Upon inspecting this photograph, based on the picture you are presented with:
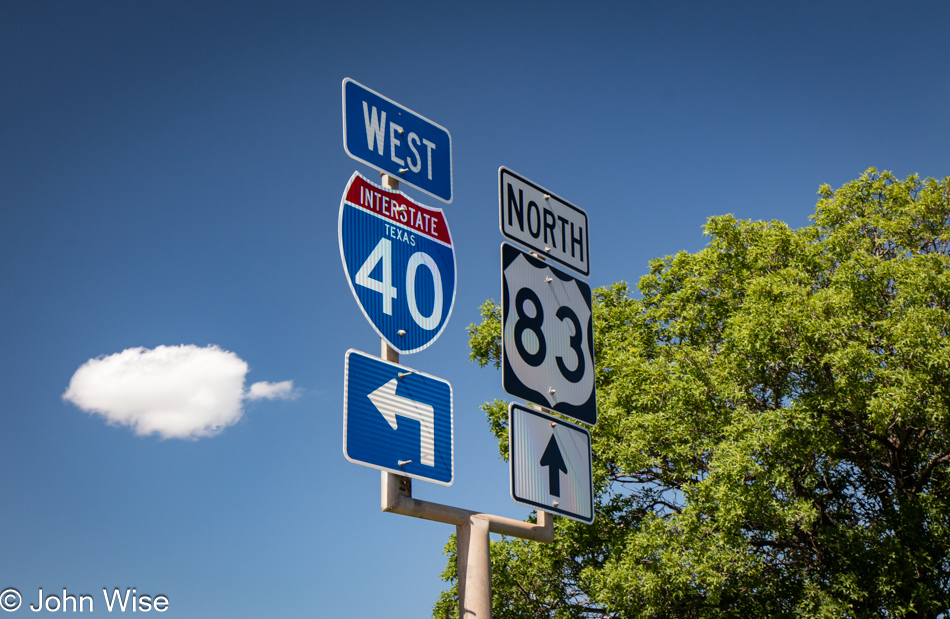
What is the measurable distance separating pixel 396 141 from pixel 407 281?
0.97m

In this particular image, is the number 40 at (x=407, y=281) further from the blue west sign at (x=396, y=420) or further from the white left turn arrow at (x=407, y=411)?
the white left turn arrow at (x=407, y=411)

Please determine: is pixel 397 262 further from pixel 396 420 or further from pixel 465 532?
pixel 465 532

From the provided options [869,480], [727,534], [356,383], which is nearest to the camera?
[356,383]

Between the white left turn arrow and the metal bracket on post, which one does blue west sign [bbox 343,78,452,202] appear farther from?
the metal bracket on post

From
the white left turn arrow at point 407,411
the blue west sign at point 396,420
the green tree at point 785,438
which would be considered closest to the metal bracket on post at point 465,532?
the blue west sign at point 396,420

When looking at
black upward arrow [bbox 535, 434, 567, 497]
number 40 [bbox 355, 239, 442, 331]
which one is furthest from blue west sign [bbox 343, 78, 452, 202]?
black upward arrow [bbox 535, 434, 567, 497]

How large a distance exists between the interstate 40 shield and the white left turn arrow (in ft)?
1.02

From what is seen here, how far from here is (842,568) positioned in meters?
13.7

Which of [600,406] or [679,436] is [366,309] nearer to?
[679,436]

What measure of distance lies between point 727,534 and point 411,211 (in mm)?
9910

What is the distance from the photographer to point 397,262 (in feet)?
16.5

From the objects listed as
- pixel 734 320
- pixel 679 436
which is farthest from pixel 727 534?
pixel 734 320

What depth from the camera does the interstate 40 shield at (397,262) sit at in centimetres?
479

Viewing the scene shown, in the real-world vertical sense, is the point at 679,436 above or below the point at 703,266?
below
